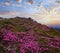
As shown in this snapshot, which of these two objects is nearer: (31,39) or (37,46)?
(37,46)

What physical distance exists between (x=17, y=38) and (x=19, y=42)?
129cm

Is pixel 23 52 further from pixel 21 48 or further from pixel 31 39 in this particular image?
pixel 31 39

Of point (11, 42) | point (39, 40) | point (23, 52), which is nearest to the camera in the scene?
point (23, 52)

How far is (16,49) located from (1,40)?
10.5 ft

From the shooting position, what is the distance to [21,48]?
26844mm

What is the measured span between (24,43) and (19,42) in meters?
0.66

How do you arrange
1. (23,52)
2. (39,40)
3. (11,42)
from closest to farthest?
(23,52), (11,42), (39,40)

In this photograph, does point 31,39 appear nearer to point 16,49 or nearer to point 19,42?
point 19,42

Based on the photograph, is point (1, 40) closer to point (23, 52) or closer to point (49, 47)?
point (23, 52)

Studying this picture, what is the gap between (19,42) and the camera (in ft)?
93.5

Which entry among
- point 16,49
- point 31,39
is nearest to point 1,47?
point 16,49

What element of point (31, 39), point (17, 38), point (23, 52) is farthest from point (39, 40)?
point (23, 52)

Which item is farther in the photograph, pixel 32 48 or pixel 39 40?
pixel 39 40

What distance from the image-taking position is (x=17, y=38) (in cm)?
2966
